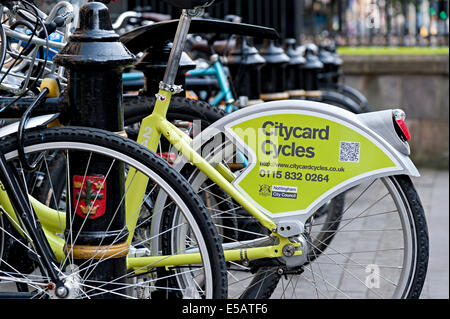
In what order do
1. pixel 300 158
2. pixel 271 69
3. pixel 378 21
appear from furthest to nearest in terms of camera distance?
pixel 378 21
pixel 271 69
pixel 300 158

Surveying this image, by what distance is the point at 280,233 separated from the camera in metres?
3.16

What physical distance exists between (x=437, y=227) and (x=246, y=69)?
2.08 m

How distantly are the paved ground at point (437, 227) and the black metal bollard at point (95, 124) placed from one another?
235 centimetres

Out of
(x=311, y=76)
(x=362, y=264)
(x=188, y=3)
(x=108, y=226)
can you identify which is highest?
(x=188, y=3)

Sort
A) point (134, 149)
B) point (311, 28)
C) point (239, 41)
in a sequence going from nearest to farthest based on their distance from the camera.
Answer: point (134, 149) < point (239, 41) < point (311, 28)

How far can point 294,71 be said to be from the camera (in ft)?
23.4

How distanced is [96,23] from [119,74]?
0.60 feet

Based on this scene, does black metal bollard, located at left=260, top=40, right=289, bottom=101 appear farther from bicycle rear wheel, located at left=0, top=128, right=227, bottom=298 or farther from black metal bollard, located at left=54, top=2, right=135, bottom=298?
black metal bollard, located at left=54, top=2, right=135, bottom=298

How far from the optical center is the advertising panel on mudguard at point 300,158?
3.14 meters

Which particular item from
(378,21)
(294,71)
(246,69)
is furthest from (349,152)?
(378,21)

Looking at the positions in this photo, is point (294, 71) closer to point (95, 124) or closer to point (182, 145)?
point (182, 145)
